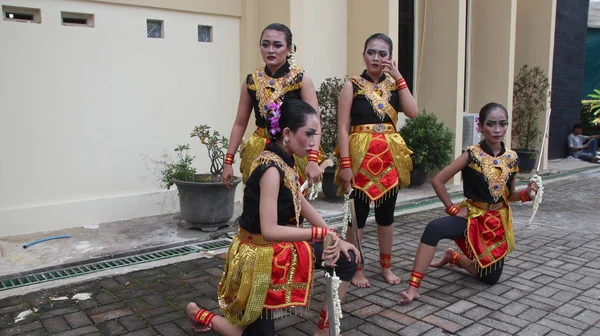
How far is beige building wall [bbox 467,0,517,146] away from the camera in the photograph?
9117 mm

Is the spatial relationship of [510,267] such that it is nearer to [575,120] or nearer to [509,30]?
[509,30]

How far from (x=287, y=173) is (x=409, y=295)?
58.5 inches

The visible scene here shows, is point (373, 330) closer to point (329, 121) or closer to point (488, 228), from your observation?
point (488, 228)

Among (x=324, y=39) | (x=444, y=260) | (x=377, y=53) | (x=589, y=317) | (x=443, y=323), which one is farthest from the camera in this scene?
(x=324, y=39)

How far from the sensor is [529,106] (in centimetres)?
1029

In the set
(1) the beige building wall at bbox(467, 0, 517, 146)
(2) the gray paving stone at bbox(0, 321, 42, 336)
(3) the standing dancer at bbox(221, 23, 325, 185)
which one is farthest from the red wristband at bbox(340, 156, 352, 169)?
(1) the beige building wall at bbox(467, 0, 517, 146)

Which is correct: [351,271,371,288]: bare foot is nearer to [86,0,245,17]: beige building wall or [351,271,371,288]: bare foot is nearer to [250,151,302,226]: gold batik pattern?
[250,151,302,226]: gold batik pattern

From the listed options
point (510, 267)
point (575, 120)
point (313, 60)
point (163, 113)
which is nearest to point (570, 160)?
point (575, 120)

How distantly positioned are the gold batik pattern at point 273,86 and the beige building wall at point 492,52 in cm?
677

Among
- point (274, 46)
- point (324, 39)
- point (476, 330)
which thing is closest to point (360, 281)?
point (476, 330)

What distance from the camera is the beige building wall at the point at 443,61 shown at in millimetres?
7875

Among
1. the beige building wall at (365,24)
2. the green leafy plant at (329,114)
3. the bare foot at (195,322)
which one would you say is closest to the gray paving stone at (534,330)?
the bare foot at (195,322)

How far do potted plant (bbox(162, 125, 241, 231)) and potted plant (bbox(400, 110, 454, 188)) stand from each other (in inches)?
124

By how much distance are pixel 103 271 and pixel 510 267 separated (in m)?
3.30
